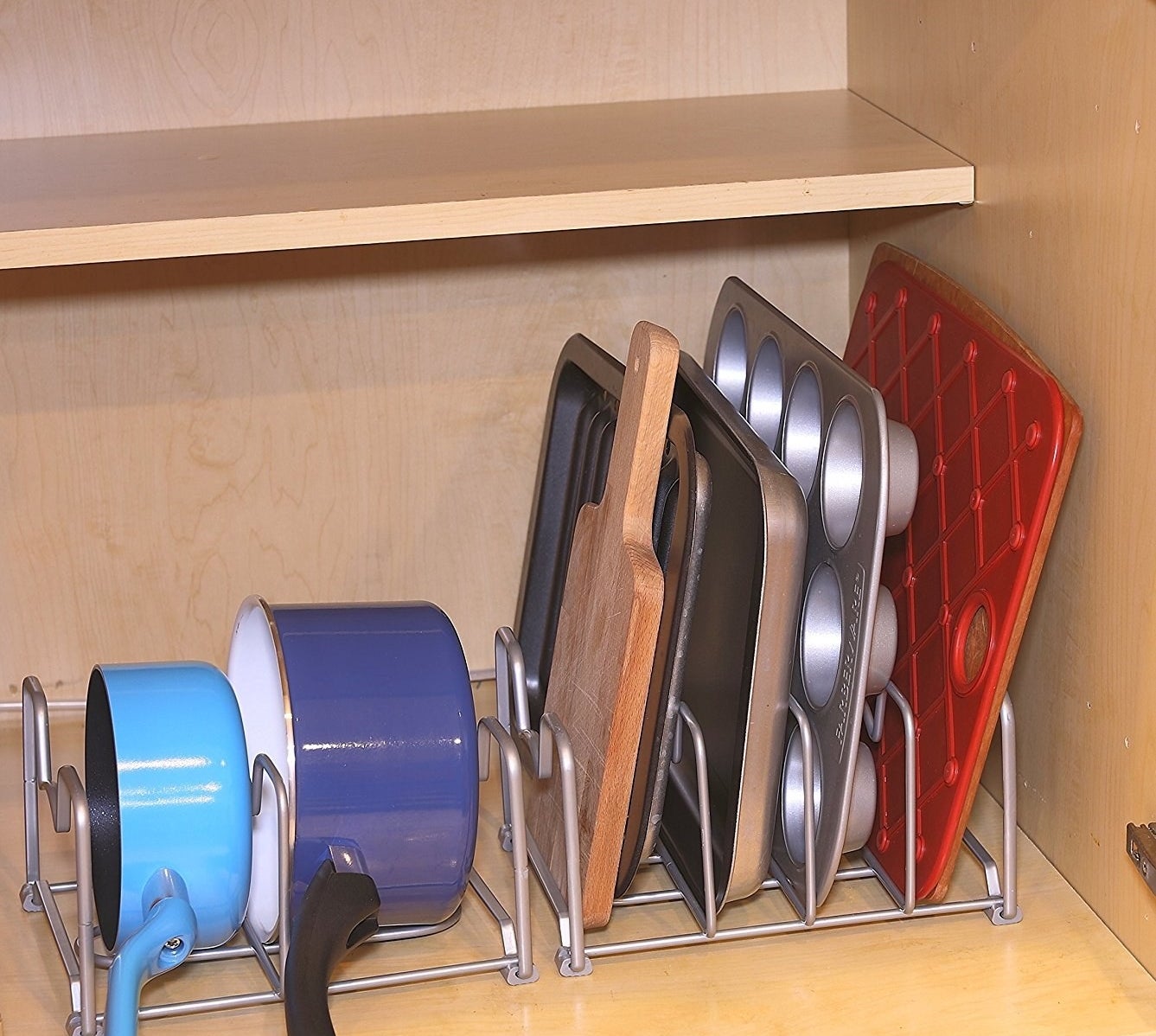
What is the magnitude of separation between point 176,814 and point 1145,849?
50 centimetres

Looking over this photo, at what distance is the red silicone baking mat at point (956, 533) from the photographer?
2.58 ft

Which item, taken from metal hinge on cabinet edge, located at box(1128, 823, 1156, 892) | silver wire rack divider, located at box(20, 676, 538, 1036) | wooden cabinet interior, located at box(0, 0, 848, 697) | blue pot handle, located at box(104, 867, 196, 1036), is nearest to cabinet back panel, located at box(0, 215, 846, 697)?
wooden cabinet interior, located at box(0, 0, 848, 697)

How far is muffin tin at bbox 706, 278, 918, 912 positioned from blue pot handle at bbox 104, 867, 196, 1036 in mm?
334

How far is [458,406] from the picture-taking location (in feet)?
3.69

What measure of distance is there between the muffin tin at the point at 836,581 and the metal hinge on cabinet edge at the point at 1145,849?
15 cm

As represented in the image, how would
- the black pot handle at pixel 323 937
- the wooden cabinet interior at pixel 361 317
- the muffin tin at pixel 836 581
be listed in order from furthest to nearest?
the wooden cabinet interior at pixel 361 317 → the muffin tin at pixel 836 581 → the black pot handle at pixel 323 937

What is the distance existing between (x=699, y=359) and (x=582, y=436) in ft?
0.56

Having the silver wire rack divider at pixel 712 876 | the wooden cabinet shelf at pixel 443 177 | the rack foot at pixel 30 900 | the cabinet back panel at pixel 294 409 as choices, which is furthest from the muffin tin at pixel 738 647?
the rack foot at pixel 30 900

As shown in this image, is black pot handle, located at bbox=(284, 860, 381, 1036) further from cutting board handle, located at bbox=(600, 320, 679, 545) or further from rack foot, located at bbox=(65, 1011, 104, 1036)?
cutting board handle, located at bbox=(600, 320, 679, 545)

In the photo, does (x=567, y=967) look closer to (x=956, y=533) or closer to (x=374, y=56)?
(x=956, y=533)

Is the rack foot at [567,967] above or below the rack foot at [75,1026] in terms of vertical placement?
below

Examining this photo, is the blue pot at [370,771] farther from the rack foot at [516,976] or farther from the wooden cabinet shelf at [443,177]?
the wooden cabinet shelf at [443,177]

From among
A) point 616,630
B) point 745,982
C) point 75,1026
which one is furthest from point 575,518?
point 75,1026

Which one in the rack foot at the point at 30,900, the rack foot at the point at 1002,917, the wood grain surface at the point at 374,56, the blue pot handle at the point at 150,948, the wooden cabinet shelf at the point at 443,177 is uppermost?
the wood grain surface at the point at 374,56
